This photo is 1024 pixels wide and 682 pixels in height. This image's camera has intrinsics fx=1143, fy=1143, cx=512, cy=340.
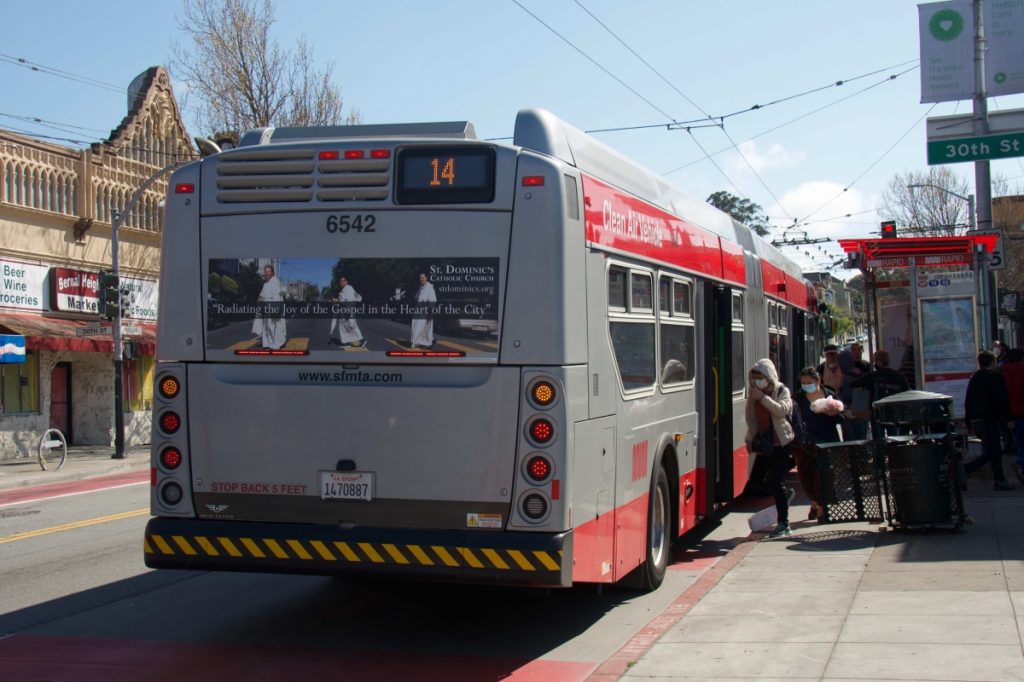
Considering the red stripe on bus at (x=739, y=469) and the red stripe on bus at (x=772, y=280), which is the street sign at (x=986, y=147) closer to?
the red stripe on bus at (x=772, y=280)

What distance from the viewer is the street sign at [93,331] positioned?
26812 mm

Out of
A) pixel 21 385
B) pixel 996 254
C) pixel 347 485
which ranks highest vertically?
pixel 996 254

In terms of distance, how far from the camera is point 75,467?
24578mm

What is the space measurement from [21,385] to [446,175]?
76.3 feet

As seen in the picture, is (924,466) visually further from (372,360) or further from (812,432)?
(372,360)

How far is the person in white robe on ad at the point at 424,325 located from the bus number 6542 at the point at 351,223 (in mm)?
493

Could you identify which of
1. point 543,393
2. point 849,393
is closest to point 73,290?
point 849,393

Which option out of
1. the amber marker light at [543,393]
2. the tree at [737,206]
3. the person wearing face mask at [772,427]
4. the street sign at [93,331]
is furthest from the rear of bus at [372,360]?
the tree at [737,206]

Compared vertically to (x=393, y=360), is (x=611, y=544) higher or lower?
lower

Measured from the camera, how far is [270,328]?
7.04m

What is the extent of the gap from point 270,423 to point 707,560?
5.31m

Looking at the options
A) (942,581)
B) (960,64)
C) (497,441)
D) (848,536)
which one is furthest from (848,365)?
(497,441)

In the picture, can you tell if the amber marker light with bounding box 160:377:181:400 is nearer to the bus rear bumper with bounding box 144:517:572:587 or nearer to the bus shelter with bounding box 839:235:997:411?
the bus rear bumper with bounding box 144:517:572:587

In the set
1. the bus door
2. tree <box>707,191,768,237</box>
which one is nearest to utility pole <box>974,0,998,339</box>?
the bus door
